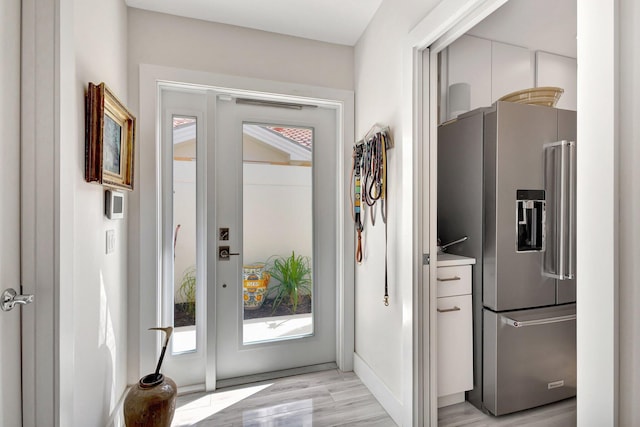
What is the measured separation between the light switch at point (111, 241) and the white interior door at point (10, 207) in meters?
0.63

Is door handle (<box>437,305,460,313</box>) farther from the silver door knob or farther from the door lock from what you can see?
the silver door knob

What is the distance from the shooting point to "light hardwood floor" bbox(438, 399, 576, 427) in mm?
1894

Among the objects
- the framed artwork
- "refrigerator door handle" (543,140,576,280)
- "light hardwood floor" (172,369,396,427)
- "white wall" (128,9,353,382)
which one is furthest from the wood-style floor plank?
the framed artwork

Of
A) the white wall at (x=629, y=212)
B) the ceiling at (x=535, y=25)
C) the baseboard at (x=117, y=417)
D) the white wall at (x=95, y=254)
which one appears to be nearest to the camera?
the white wall at (x=629, y=212)

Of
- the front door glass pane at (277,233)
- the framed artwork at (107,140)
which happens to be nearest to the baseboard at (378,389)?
the front door glass pane at (277,233)

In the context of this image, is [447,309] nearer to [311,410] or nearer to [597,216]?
[311,410]

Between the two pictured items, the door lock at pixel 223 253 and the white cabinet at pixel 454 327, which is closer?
the white cabinet at pixel 454 327

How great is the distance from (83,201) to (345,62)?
205 centimetres

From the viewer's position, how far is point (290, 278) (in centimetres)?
252

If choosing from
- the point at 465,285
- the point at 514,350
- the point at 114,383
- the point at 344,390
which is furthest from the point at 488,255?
the point at 114,383

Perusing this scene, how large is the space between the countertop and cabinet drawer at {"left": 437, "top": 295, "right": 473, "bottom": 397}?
0.22 metres

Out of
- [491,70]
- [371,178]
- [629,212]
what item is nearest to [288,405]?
[371,178]

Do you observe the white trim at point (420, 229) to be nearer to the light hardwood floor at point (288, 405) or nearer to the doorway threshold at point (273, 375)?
the light hardwood floor at point (288, 405)

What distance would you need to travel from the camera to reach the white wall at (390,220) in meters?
1.79
